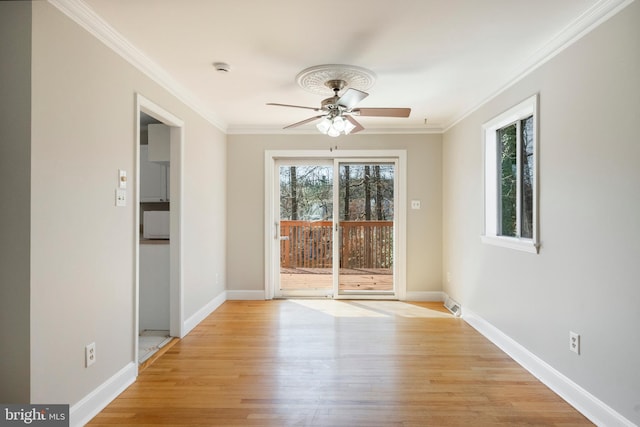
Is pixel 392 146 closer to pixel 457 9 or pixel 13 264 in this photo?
pixel 457 9

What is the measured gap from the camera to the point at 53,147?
77.2 inches

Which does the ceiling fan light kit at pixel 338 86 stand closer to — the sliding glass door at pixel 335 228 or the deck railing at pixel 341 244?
the sliding glass door at pixel 335 228

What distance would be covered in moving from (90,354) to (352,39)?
2597 mm

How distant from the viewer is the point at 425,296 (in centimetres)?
516

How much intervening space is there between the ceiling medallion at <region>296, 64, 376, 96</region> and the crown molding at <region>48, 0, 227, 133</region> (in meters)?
1.14

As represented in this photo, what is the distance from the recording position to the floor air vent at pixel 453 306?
4414 millimetres

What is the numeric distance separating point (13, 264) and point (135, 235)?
3.23 feet

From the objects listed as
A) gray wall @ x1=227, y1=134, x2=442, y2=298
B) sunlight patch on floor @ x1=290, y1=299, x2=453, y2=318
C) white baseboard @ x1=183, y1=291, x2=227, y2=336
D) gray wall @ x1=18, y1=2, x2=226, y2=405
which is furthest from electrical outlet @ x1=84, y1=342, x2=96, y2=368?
gray wall @ x1=227, y1=134, x2=442, y2=298

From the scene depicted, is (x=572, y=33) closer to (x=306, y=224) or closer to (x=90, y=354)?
(x=90, y=354)

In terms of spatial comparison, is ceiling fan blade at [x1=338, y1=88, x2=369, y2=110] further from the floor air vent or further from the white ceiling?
the floor air vent

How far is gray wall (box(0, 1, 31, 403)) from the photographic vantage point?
1807 mm

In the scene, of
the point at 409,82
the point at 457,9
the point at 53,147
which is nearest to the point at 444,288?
the point at 409,82

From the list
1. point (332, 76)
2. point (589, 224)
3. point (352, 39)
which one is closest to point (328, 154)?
point (332, 76)

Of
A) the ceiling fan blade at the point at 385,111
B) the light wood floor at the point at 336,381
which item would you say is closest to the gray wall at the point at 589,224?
the light wood floor at the point at 336,381
